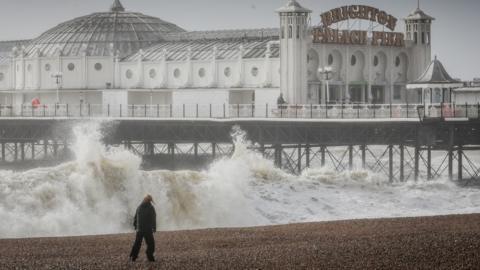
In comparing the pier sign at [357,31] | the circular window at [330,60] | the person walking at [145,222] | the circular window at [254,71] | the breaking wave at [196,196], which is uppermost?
the pier sign at [357,31]

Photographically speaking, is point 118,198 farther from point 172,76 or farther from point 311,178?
point 172,76

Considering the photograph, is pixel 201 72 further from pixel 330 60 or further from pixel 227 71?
pixel 330 60

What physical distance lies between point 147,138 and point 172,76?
22754 millimetres

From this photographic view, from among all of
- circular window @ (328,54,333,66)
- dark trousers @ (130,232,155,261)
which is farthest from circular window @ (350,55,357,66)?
dark trousers @ (130,232,155,261)

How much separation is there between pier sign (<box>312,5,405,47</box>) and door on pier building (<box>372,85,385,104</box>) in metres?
3.61

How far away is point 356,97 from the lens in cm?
9481

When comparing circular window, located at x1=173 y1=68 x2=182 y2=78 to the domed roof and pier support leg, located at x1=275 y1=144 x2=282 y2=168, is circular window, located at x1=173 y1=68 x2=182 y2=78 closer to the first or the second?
the domed roof

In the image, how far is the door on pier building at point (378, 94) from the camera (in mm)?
95812

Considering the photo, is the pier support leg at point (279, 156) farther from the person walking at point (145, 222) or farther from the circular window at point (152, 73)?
the person walking at point (145, 222)

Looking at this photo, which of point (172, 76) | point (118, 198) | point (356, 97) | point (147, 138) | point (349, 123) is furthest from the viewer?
point (172, 76)

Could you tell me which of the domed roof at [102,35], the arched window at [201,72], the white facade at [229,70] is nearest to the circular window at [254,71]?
the white facade at [229,70]

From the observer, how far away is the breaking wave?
175 feet

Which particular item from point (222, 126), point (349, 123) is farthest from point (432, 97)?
point (222, 126)

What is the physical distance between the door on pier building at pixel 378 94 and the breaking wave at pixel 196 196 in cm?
2050
